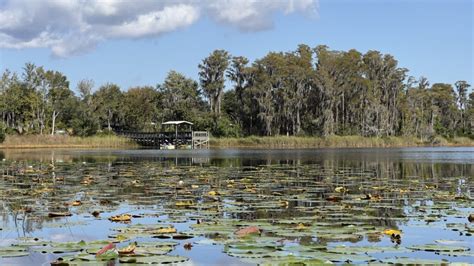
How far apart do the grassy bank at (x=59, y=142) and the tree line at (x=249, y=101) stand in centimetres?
368

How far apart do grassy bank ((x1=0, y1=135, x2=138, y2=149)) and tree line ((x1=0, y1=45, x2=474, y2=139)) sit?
3682 mm

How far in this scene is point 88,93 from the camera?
86875 millimetres

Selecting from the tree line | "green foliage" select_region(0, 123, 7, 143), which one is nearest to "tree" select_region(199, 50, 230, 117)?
the tree line

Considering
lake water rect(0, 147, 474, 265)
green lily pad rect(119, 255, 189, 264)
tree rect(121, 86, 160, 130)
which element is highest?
tree rect(121, 86, 160, 130)

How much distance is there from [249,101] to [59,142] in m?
27.0

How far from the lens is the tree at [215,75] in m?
85.2

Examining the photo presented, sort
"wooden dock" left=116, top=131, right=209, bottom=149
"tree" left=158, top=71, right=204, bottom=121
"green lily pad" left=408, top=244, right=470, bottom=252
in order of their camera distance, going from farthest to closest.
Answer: "tree" left=158, top=71, right=204, bottom=121
"wooden dock" left=116, top=131, right=209, bottom=149
"green lily pad" left=408, top=244, right=470, bottom=252

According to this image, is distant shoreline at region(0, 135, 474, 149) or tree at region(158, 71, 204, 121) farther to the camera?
tree at region(158, 71, 204, 121)

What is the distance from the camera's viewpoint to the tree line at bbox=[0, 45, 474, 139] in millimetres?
78312

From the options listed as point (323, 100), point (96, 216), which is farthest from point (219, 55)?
point (96, 216)

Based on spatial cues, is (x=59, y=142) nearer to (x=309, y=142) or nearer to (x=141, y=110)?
(x=141, y=110)

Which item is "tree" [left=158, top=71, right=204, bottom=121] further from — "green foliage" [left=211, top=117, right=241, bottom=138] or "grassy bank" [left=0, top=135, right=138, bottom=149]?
"grassy bank" [left=0, top=135, right=138, bottom=149]

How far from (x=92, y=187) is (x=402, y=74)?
8284cm

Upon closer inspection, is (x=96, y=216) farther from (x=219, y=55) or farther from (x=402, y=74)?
(x=402, y=74)
